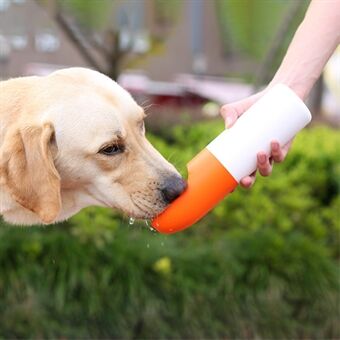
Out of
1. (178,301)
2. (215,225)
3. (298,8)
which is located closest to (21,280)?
(178,301)

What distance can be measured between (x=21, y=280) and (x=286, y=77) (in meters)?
2.90

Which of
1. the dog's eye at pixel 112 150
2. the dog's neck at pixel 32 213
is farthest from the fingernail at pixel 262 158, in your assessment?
the dog's neck at pixel 32 213

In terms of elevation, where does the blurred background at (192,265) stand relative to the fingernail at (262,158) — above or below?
below

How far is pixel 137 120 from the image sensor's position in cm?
338

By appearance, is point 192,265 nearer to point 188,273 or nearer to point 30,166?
point 188,273

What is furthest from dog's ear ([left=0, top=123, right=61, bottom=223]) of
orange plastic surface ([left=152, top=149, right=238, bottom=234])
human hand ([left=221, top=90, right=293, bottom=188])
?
human hand ([left=221, top=90, right=293, bottom=188])

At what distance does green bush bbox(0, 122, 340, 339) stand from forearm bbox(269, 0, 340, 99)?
225cm

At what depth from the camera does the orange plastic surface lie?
3305 millimetres

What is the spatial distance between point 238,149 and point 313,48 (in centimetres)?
55

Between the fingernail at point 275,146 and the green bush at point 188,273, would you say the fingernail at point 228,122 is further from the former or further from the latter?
the green bush at point 188,273

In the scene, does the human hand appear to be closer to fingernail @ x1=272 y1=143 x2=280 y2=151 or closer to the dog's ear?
fingernail @ x1=272 y1=143 x2=280 y2=151

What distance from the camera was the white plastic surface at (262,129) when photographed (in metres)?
3.24

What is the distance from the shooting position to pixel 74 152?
3297mm

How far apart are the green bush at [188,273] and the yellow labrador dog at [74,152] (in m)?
2.28
